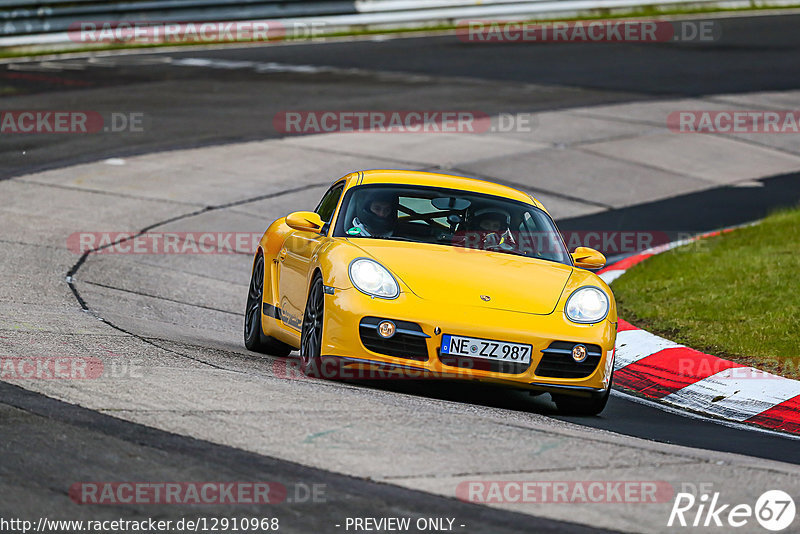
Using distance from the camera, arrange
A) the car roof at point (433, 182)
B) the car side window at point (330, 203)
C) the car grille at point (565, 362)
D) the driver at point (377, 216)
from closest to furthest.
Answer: the car grille at point (565, 362), the driver at point (377, 216), the car roof at point (433, 182), the car side window at point (330, 203)

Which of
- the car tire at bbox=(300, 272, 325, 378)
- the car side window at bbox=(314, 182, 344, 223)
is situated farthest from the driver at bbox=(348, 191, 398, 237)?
the car tire at bbox=(300, 272, 325, 378)

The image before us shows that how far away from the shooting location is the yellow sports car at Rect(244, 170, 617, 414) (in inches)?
288

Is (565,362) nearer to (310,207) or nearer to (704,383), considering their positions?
(704,383)

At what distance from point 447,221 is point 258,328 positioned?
1724mm

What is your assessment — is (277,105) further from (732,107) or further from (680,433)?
(680,433)

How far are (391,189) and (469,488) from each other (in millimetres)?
3663

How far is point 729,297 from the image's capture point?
35.5 ft

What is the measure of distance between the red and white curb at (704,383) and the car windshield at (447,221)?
1.14 meters

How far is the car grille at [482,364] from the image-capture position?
287 inches

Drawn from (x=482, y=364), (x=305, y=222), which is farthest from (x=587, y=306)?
(x=305, y=222)

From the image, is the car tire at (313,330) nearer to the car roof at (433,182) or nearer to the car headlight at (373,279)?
the car headlight at (373,279)

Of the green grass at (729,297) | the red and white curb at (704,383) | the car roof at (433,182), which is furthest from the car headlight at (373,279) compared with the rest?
the green grass at (729,297)

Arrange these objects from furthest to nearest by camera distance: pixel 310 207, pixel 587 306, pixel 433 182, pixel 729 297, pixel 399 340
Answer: pixel 310 207, pixel 729 297, pixel 433 182, pixel 587 306, pixel 399 340

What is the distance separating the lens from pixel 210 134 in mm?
18719
